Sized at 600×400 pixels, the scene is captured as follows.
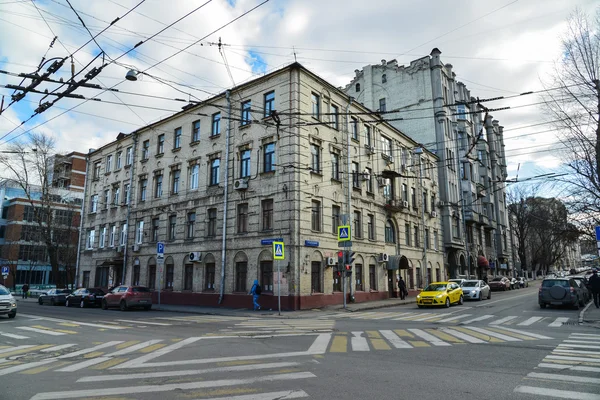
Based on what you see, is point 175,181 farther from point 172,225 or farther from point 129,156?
point 129,156

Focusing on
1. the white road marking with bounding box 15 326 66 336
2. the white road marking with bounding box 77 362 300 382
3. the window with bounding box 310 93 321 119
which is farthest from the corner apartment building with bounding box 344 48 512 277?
the white road marking with bounding box 77 362 300 382

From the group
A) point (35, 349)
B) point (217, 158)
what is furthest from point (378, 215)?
point (35, 349)

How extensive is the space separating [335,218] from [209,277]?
31.1 ft

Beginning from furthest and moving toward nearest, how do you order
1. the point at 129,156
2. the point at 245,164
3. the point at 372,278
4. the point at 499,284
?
1. the point at 499,284
2. the point at 129,156
3. the point at 372,278
4. the point at 245,164

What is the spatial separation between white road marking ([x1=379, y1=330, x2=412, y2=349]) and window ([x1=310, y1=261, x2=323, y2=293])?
11208 millimetres

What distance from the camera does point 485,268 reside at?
166ft

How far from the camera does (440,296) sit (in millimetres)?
22656

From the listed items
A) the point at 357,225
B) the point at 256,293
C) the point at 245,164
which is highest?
the point at 245,164

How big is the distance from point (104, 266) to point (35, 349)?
2851 cm

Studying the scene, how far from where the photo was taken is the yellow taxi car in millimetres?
22594

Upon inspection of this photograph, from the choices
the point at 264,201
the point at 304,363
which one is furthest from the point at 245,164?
the point at 304,363

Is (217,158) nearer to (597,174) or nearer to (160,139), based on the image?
(160,139)

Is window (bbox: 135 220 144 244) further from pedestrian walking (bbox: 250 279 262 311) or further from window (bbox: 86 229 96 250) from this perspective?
pedestrian walking (bbox: 250 279 262 311)

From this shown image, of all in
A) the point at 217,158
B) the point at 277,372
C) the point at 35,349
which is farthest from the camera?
the point at 217,158
